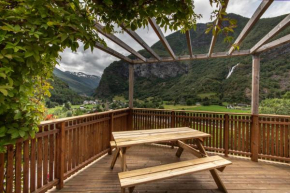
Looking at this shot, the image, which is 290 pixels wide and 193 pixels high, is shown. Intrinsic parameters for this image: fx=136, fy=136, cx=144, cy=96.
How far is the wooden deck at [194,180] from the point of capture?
2246 millimetres

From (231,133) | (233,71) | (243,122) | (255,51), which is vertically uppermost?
(233,71)

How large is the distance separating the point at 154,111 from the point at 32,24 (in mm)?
3750

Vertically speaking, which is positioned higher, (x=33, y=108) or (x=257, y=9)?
(x=257, y=9)

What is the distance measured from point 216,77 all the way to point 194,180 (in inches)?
484

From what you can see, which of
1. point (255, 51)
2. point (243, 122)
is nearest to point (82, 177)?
point (243, 122)

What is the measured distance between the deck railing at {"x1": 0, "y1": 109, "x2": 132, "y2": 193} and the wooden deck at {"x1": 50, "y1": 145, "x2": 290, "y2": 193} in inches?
10.2

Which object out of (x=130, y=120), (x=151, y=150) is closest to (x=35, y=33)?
(x=151, y=150)

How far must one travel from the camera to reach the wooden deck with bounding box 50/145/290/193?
2.25m

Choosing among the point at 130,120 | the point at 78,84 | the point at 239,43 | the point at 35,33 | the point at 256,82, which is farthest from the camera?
the point at 78,84

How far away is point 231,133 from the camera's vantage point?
361 centimetres

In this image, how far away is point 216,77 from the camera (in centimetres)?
1280

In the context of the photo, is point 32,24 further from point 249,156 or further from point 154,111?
point 249,156

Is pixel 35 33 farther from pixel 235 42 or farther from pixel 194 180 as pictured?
pixel 235 42

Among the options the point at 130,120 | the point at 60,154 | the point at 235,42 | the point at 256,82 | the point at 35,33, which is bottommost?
the point at 60,154
